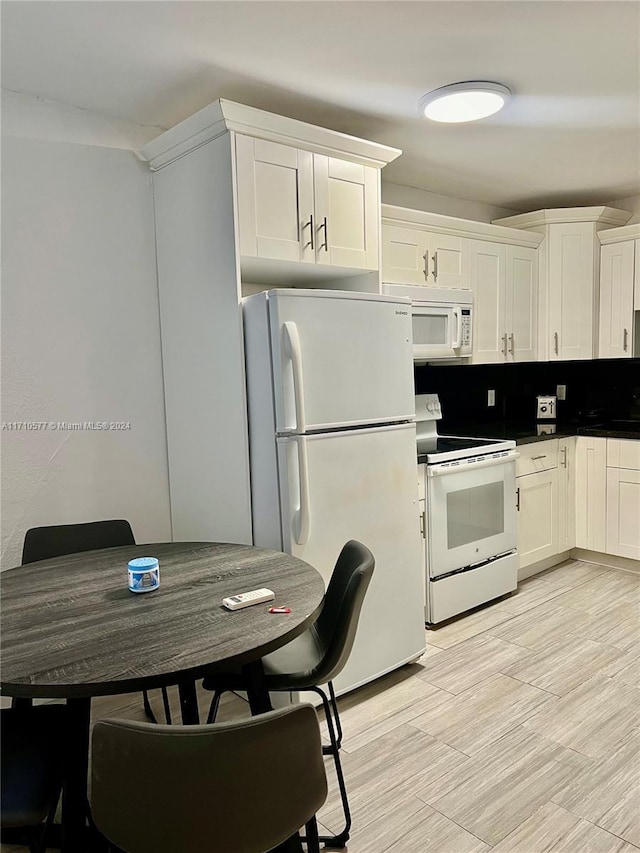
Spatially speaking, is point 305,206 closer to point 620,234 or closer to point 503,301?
point 503,301

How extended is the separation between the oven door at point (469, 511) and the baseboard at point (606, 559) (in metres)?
0.98

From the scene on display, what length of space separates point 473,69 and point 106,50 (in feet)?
4.45

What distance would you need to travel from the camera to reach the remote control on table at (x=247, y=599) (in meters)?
1.61

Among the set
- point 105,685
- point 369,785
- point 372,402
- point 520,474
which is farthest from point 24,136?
point 520,474

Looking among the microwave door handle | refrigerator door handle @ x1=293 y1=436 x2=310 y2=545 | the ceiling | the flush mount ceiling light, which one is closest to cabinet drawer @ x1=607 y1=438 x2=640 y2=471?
the microwave door handle

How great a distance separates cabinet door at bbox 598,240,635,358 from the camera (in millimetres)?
4227

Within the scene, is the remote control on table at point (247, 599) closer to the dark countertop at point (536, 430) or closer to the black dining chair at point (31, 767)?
the black dining chair at point (31, 767)

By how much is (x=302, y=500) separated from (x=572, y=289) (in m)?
2.97

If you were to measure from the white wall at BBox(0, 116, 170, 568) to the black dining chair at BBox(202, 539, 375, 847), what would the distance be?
1.21 metres

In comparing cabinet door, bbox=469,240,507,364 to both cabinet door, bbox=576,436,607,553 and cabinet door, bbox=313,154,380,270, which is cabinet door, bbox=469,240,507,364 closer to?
cabinet door, bbox=576,436,607,553

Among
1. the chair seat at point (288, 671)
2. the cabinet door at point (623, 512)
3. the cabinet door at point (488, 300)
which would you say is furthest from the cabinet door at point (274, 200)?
the cabinet door at point (623, 512)

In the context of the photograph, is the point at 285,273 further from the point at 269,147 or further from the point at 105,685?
the point at 105,685

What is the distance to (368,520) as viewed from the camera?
2641mm

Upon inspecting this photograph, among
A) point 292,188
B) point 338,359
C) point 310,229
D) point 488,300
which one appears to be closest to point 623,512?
point 488,300
